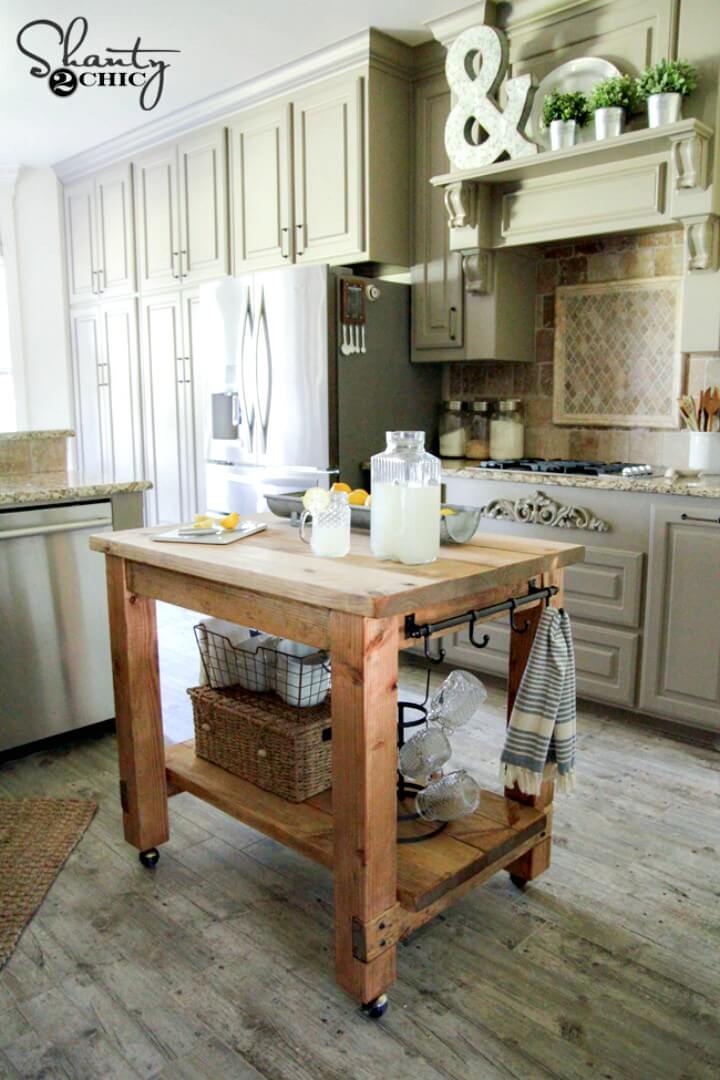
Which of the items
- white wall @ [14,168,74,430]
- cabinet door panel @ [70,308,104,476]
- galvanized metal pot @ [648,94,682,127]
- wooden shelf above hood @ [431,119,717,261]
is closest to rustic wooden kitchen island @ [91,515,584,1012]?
wooden shelf above hood @ [431,119,717,261]

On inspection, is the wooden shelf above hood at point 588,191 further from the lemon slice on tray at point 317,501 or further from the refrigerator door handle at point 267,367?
the lemon slice on tray at point 317,501

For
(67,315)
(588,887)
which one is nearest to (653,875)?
(588,887)

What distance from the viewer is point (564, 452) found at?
3521 millimetres

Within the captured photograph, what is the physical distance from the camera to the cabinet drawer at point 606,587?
2785 mm

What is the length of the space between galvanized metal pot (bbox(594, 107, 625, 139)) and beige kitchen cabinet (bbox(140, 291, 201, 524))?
235 cm

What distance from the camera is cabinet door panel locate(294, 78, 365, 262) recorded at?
11.5 feet

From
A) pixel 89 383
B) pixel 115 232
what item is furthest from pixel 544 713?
pixel 89 383

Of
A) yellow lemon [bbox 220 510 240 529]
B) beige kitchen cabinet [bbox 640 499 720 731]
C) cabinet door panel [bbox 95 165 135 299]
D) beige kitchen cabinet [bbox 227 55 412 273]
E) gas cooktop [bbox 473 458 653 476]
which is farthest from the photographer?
cabinet door panel [bbox 95 165 135 299]

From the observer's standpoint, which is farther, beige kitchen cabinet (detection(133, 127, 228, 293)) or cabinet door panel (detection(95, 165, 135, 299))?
cabinet door panel (detection(95, 165, 135, 299))

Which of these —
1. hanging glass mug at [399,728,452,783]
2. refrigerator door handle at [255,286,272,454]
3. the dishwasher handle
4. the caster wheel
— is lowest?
the caster wheel

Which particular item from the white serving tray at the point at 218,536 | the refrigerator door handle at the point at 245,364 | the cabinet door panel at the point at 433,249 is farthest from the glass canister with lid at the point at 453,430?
the white serving tray at the point at 218,536

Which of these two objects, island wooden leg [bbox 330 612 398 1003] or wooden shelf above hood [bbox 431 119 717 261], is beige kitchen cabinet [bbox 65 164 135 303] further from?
island wooden leg [bbox 330 612 398 1003]

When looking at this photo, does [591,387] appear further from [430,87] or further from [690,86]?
[430,87]

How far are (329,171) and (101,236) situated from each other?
201cm
